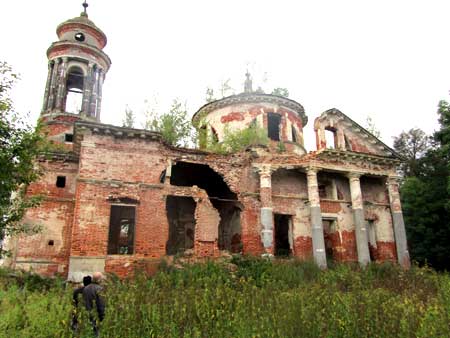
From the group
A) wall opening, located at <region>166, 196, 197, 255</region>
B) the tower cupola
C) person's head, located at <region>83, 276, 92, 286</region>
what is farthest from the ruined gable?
person's head, located at <region>83, 276, 92, 286</region>

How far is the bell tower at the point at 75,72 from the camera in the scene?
63.9ft

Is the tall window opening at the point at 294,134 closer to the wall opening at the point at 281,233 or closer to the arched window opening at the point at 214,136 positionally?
the arched window opening at the point at 214,136

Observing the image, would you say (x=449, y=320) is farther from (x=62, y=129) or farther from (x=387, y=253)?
(x=62, y=129)

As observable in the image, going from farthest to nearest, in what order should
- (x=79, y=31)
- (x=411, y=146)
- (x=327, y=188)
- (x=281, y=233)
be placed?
(x=411, y=146), (x=79, y=31), (x=281, y=233), (x=327, y=188)

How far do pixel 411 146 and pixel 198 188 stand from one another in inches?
859

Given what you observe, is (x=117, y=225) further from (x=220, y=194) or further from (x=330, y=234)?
(x=330, y=234)

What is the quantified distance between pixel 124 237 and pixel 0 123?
46.5 feet

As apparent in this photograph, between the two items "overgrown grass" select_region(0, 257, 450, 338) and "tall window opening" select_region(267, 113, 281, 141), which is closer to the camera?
"overgrown grass" select_region(0, 257, 450, 338)

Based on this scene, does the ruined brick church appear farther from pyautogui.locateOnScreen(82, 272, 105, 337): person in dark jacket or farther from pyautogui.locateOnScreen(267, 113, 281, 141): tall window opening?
pyautogui.locateOnScreen(82, 272, 105, 337): person in dark jacket

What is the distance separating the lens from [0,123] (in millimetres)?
10375

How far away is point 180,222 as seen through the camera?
786 inches

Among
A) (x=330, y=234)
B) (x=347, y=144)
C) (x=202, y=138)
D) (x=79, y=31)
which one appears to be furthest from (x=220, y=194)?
(x=79, y=31)

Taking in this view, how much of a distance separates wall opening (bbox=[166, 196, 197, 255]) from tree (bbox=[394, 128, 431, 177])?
17.9 meters

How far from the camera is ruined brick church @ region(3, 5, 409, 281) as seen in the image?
48.1 feet
